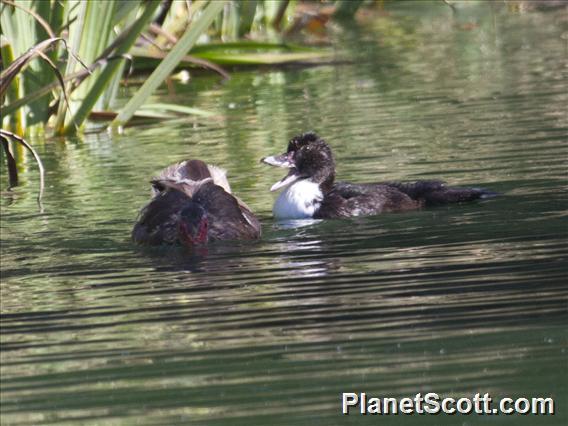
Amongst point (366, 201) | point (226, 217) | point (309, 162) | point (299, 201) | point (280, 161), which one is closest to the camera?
point (226, 217)

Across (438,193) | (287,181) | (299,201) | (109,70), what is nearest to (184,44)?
(109,70)

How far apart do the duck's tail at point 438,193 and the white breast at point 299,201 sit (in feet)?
1.78

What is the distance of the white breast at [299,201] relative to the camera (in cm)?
980

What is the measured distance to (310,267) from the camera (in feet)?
26.3

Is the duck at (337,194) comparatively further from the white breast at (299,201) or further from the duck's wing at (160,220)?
the duck's wing at (160,220)

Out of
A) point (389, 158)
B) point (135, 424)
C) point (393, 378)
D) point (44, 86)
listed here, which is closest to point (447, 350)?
point (393, 378)

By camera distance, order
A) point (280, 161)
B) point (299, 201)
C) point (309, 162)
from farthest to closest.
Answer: point (280, 161) < point (309, 162) < point (299, 201)

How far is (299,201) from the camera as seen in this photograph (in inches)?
386

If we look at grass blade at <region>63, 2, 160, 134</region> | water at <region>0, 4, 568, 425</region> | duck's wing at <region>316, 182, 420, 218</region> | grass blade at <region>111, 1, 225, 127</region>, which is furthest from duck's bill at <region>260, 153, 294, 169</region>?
grass blade at <region>63, 2, 160, 134</region>

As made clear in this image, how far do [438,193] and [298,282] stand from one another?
2.28m

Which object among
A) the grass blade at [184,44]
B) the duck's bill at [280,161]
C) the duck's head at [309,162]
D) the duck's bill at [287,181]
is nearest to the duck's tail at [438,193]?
the duck's head at [309,162]

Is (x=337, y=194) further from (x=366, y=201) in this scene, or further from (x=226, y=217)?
(x=226, y=217)

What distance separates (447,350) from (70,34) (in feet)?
25.2

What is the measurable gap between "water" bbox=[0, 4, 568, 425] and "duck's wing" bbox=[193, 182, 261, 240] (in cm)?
20
